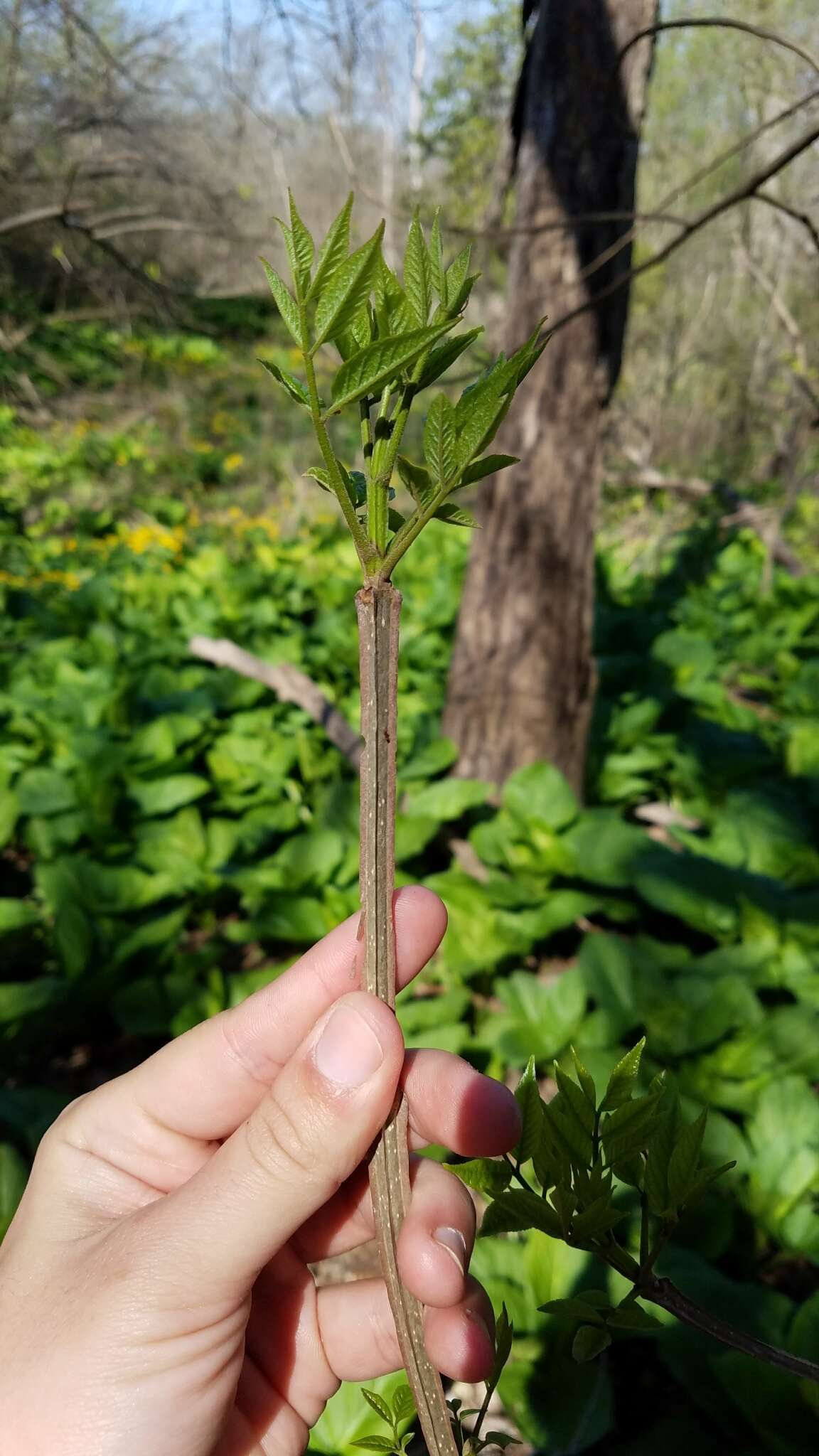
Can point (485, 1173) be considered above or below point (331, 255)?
below

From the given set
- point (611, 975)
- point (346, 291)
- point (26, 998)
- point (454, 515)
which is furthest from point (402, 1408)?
point (26, 998)

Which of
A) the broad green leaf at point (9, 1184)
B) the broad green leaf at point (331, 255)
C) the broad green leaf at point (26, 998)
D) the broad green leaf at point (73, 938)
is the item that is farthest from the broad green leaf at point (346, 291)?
the broad green leaf at point (73, 938)

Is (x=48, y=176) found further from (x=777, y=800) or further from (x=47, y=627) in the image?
(x=777, y=800)

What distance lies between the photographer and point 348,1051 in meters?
0.81

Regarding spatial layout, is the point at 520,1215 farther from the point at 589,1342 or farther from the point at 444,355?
the point at 444,355

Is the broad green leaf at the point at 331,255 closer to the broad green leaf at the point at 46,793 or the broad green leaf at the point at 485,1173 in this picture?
the broad green leaf at the point at 485,1173

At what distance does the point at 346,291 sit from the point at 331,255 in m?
0.02

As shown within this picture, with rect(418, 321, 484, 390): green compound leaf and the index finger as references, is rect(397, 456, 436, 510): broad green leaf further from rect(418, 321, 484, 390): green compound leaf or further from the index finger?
the index finger

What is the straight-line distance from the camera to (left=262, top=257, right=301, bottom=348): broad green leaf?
1.58ft

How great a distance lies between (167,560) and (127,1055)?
445cm

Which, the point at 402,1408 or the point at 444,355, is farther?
the point at 402,1408

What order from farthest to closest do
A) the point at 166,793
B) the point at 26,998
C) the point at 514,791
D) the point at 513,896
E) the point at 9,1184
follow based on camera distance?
the point at 166,793
the point at 514,791
the point at 513,896
the point at 26,998
the point at 9,1184

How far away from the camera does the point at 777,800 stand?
118 inches

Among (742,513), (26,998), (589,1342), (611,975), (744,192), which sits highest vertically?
(744,192)
